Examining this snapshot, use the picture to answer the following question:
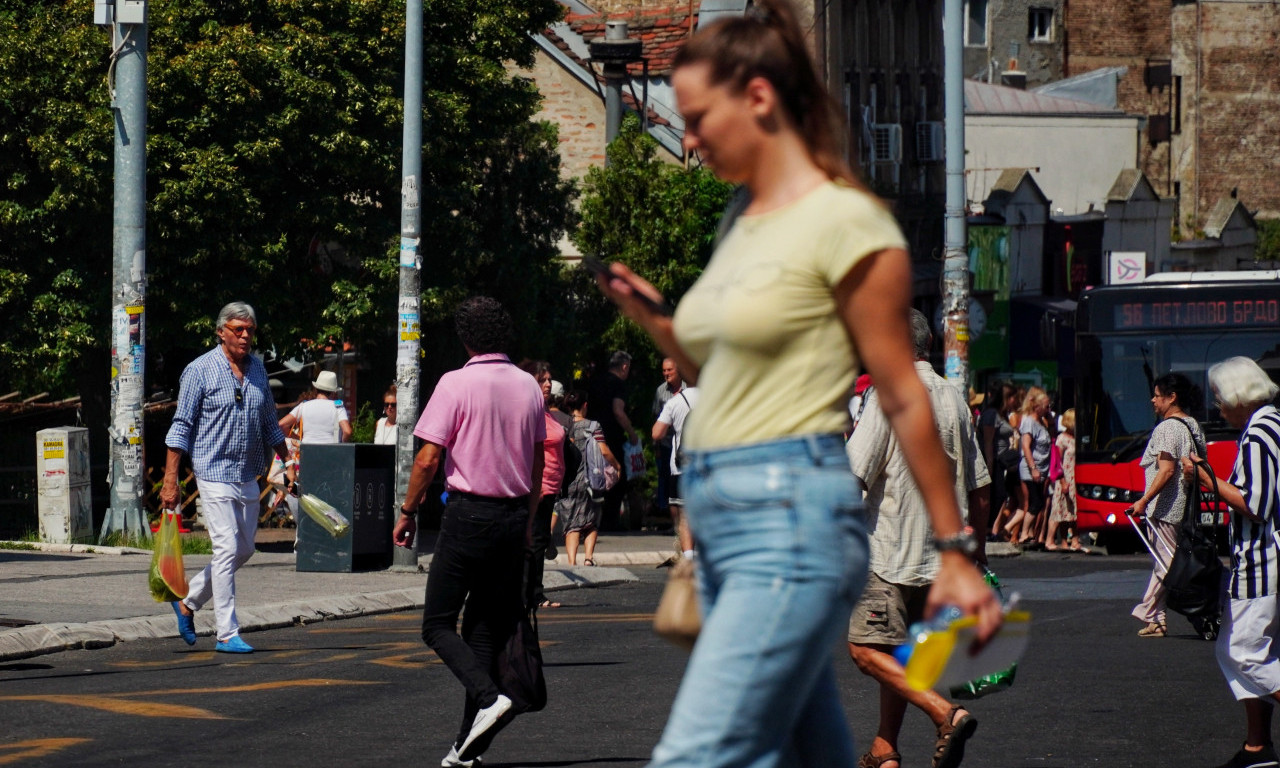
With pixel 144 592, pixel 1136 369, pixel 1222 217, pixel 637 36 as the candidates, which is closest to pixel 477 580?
pixel 144 592

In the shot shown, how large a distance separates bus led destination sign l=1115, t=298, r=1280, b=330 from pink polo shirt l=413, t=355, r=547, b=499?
49.3 ft

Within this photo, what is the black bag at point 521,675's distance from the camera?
7340 millimetres

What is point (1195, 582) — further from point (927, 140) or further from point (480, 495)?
point (927, 140)

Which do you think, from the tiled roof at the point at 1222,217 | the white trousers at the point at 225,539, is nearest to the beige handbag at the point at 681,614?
the white trousers at the point at 225,539

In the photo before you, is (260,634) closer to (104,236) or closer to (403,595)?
(403,595)

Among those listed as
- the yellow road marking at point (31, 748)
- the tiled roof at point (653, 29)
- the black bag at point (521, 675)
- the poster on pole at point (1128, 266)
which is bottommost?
the yellow road marking at point (31, 748)

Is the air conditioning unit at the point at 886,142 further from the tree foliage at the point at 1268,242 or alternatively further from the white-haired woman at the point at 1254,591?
the white-haired woman at the point at 1254,591

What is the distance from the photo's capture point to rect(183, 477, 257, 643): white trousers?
1044 centimetres

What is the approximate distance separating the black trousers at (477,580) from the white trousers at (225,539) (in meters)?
3.20

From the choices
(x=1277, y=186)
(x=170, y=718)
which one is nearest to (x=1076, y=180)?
(x=1277, y=186)

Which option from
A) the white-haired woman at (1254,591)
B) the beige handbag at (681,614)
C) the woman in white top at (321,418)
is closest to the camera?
the beige handbag at (681,614)

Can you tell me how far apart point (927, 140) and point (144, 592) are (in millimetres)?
31014

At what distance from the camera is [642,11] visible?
117ft

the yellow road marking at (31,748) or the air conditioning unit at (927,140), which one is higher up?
the air conditioning unit at (927,140)
